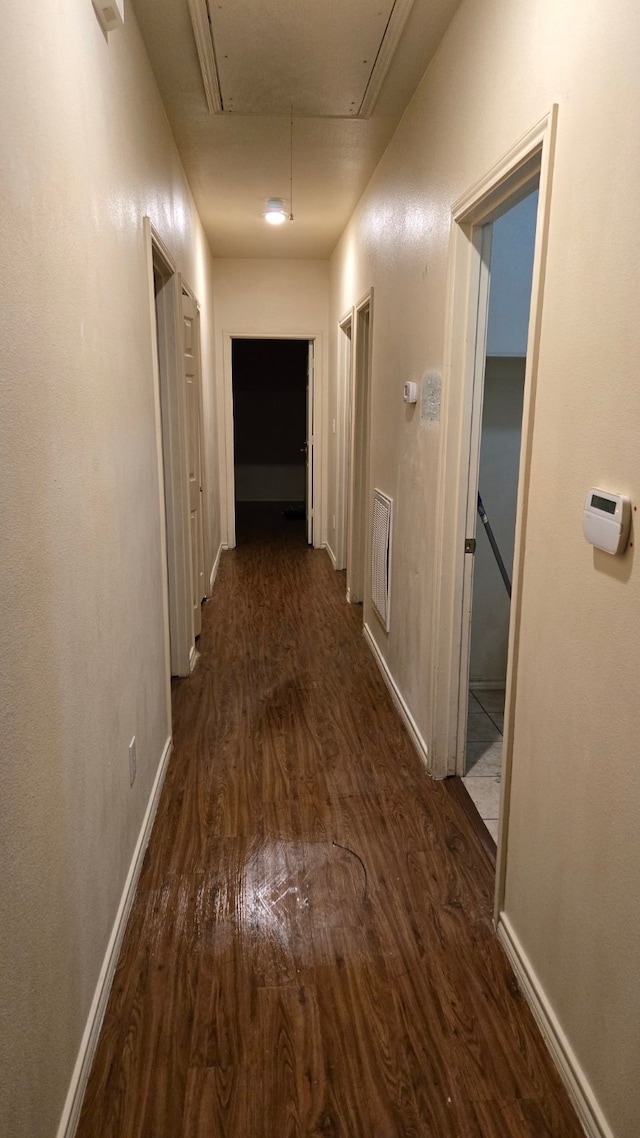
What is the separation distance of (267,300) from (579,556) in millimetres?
5642

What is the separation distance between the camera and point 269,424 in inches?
384

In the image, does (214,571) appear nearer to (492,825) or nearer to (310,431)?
(310,431)

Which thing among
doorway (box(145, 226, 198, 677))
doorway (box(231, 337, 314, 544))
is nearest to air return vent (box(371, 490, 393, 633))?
doorway (box(145, 226, 198, 677))

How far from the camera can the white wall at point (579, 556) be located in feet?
4.05

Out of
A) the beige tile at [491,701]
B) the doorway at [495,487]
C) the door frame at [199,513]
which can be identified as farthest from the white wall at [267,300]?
the beige tile at [491,701]

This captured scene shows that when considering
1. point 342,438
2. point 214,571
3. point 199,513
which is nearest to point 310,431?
point 342,438

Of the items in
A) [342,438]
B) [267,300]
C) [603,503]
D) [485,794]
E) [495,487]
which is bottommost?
[485,794]

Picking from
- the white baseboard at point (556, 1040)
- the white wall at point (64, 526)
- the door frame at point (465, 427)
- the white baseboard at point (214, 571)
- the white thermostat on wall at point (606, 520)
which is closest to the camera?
the white wall at point (64, 526)

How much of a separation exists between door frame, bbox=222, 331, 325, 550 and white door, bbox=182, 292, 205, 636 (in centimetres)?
202

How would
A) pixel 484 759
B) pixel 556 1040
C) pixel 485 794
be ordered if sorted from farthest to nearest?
pixel 484 759 < pixel 485 794 < pixel 556 1040

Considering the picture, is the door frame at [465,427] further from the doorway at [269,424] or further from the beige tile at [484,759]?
the doorway at [269,424]

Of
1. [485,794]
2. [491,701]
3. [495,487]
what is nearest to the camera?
[485,794]

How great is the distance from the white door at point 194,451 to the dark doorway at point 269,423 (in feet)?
15.5

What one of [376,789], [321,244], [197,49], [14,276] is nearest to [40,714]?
[14,276]
